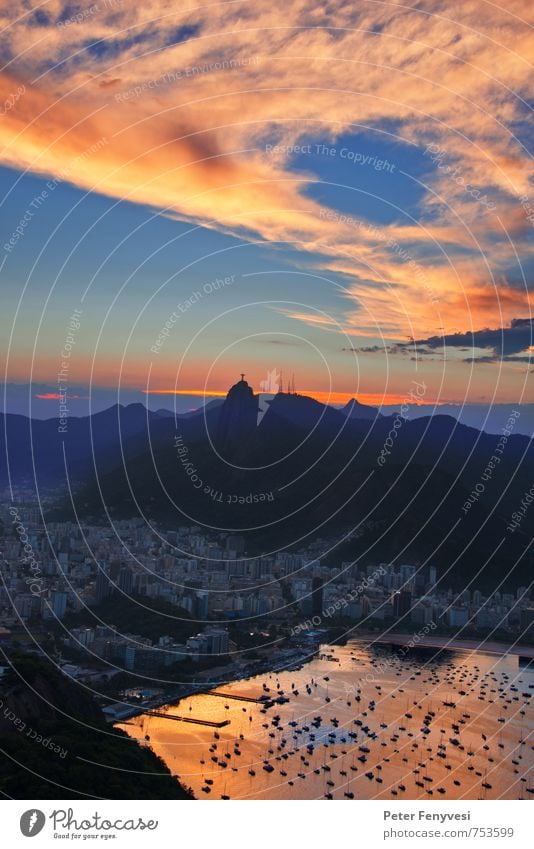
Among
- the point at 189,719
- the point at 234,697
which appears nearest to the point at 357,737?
the point at 189,719

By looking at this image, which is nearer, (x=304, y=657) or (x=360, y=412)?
(x=304, y=657)

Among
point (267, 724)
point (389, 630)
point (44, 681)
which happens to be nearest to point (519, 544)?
point (389, 630)

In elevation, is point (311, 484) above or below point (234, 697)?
Result: above

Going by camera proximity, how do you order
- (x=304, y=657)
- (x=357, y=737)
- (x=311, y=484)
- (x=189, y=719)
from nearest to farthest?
(x=357, y=737), (x=189, y=719), (x=304, y=657), (x=311, y=484)

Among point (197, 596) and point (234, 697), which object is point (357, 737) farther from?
point (197, 596)

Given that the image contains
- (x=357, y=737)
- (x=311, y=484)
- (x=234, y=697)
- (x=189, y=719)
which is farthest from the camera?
(x=311, y=484)

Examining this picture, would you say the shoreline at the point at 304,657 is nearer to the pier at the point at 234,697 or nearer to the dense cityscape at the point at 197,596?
the pier at the point at 234,697

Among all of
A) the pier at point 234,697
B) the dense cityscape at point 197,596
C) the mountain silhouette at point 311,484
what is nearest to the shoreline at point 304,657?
the pier at point 234,697

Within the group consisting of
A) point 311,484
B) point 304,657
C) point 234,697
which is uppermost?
point 311,484

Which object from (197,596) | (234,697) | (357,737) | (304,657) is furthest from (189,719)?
(197,596)

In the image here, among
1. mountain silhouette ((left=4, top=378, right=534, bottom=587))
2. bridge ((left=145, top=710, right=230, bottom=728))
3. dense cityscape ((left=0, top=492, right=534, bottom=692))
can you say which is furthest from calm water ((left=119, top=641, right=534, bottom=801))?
mountain silhouette ((left=4, top=378, right=534, bottom=587))
